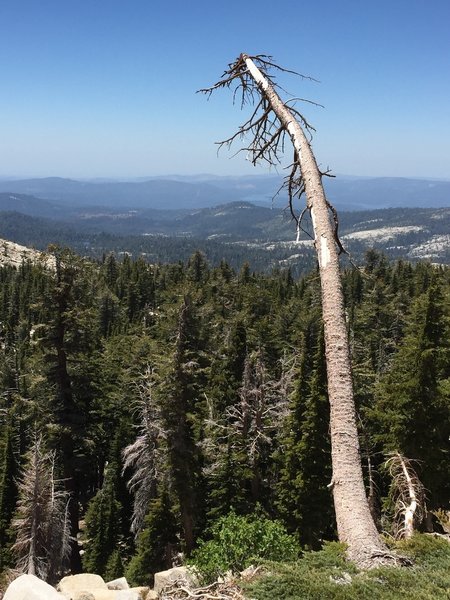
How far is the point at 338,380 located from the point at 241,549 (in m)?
4.34

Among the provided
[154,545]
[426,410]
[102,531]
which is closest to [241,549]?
[426,410]

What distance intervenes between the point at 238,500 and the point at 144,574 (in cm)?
512

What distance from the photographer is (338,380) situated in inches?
273

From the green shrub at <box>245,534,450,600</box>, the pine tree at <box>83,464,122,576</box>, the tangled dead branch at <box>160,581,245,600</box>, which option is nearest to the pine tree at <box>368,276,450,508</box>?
the green shrub at <box>245,534,450,600</box>

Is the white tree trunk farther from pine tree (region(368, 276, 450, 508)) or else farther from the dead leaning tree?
pine tree (region(368, 276, 450, 508))

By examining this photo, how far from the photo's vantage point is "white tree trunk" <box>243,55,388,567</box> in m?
6.13

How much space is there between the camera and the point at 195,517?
72.5 feet

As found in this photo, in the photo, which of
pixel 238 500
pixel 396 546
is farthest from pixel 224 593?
pixel 238 500

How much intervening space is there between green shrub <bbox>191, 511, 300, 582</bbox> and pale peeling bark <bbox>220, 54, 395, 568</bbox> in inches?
119

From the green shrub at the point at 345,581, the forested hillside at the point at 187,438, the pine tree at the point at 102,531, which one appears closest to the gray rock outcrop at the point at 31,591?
the green shrub at the point at 345,581

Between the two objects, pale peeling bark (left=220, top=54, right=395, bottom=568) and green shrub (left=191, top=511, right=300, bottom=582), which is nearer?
pale peeling bark (left=220, top=54, right=395, bottom=568)

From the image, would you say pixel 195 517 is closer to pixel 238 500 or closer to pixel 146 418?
pixel 238 500

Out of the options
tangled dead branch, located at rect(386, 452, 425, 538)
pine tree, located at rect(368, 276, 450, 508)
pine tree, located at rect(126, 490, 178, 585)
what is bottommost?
pine tree, located at rect(126, 490, 178, 585)

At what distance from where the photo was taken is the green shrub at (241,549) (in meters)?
8.48
